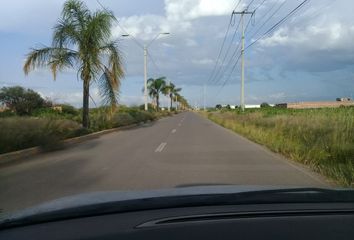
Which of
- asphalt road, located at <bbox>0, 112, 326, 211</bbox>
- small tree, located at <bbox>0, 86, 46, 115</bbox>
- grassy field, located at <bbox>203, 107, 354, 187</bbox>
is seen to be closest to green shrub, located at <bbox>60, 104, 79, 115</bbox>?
small tree, located at <bbox>0, 86, 46, 115</bbox>

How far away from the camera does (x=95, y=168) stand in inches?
542

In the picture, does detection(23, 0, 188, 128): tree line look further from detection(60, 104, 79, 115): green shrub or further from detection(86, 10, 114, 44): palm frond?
detection(60, 104, 79, 115): green shrub

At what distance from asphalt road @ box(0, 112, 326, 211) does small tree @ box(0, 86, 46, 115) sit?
111 feet

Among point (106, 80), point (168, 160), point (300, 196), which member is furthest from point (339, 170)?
point (106, 80)

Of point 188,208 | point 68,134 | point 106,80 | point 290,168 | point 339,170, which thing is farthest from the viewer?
point 106,80

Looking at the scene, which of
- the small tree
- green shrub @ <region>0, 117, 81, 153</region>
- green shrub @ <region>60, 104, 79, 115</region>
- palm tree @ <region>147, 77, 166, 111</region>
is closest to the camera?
green shrub @ <region>0, 117, 81, 153</region>

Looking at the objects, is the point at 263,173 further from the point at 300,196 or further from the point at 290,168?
the point at 300,196

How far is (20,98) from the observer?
5250 cm

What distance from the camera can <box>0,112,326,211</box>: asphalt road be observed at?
1047 centimetres

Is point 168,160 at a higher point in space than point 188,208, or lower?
lower

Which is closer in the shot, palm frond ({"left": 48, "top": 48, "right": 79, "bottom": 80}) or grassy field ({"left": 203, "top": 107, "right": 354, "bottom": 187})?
grassy field ({"left": 203, "top": 107, "right": 354, "bottom": 187})

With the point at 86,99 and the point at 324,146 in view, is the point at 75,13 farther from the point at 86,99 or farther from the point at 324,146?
the point at 324,146

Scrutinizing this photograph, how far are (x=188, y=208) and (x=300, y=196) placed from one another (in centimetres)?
82

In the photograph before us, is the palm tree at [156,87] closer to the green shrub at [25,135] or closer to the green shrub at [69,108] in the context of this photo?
the green shrub at [69,108]
